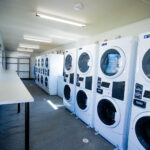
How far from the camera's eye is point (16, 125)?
93.2 inches

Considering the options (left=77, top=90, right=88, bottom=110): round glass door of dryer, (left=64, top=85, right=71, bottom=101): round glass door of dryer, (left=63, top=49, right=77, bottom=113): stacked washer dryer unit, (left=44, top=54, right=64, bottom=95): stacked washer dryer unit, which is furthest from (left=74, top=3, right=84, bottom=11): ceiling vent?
(left=44, top=54, right=64, bottom=95): stacked washer dryer unit

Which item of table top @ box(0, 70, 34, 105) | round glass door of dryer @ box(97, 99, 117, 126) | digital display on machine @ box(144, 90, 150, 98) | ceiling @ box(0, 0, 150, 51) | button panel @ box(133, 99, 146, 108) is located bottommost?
round glass door of dryer @ box(97, 99, 117, 126)

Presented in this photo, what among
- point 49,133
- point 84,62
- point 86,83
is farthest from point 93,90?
point 49,133

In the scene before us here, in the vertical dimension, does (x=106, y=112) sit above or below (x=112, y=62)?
below

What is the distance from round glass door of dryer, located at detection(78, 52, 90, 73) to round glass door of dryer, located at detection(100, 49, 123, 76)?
1.46 feet

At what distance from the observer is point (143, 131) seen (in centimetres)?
147

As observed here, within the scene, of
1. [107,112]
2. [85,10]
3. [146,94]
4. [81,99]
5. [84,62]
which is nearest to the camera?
[146,94]

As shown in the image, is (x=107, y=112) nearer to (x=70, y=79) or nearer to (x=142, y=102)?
(x=142, y=102)

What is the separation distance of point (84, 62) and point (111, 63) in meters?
0.79

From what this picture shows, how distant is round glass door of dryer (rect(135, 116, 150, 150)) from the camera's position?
4.60 feet

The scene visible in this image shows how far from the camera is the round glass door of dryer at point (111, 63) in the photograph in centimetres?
176

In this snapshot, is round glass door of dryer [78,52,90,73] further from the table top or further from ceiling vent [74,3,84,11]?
the table top

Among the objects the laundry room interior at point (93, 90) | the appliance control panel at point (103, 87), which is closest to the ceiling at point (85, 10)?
the laundry room interior at point (93, 90)

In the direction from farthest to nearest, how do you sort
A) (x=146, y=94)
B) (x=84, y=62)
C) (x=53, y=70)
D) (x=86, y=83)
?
1. (x=53, y=70)
2. (x=84, y=62)
3. (x=86, y=83)
4. (x=146, y=94)
